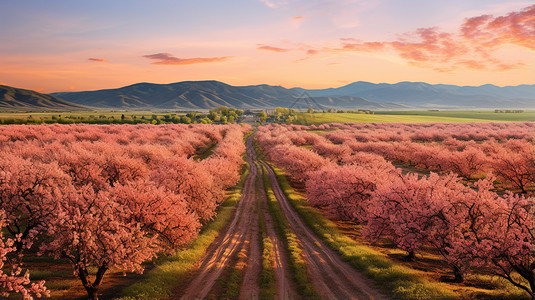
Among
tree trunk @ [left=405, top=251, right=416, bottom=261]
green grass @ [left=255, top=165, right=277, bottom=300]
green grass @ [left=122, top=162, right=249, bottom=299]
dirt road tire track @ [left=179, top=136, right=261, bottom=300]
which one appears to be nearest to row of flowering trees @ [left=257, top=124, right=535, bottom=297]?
tree trunk @ [left=405, top=251, right=416, bottom=261]

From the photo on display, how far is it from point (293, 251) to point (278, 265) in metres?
3.87

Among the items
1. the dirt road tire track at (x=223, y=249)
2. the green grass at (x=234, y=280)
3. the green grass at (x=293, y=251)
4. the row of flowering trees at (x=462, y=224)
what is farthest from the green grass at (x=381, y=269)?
the green grass at (x=234, y=280)

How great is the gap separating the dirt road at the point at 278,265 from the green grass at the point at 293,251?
620mm

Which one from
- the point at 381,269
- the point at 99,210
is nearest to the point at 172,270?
the point at 99,210

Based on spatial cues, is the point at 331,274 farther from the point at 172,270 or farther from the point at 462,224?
the point at 172,270

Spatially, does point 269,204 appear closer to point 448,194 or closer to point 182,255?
point 182,255

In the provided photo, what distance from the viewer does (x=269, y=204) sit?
58.7 metres

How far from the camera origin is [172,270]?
1149 inches

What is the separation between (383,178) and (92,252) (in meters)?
40.9

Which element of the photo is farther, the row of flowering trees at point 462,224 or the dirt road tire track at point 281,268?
the dirt road tire track at point 281,268

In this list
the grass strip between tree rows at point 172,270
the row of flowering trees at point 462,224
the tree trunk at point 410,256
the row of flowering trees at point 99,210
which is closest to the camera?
the row of flowering trees at point 99,210

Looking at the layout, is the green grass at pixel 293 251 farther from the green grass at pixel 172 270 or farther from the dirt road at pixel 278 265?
the green grass at pixel 172 270

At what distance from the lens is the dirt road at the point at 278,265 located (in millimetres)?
26219

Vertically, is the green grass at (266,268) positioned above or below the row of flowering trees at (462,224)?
below
